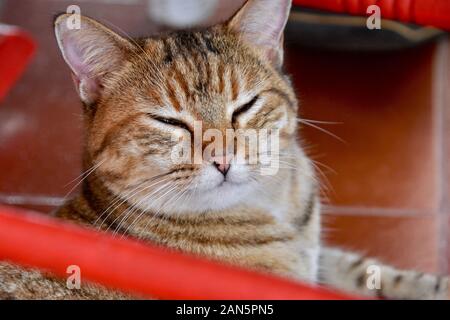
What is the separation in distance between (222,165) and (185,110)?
0.13 metres

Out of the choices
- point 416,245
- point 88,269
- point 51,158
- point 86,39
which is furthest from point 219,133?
point 51,158

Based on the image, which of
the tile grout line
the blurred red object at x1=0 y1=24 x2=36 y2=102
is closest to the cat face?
the tile grout line

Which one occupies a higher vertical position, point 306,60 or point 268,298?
point 306,60

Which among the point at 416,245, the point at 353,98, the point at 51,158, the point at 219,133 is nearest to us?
the point at 219,133

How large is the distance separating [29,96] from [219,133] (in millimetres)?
1302

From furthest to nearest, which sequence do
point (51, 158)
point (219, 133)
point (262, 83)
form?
point (51, 158) < point (262, 83) < point (219, 133)

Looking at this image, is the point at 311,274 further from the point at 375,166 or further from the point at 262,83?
the point at 375,166

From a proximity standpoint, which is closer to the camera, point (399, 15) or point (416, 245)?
point (399, 15)

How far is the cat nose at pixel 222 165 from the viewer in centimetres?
131

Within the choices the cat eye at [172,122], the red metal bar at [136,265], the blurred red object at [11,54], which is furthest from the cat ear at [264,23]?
the blurred red object at [11,54]

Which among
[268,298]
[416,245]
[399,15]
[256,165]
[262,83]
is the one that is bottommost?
[416,245]

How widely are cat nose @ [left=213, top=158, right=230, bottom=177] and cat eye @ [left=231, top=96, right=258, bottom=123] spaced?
0.10m

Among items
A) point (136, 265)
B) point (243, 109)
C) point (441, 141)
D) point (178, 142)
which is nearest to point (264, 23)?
point (243, 109)

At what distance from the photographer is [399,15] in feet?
4.95
